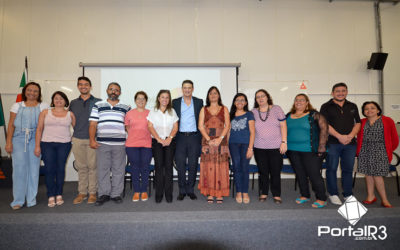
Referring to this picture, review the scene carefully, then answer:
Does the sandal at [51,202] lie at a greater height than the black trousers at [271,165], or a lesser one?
lesser

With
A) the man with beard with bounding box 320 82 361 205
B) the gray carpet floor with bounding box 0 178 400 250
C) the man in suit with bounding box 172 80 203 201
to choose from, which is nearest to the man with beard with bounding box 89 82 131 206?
the man in suit with bounding box 172 80 203 201

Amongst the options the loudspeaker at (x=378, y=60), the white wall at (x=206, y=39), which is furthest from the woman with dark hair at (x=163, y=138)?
the loudspeaker at (x=378, y=60)

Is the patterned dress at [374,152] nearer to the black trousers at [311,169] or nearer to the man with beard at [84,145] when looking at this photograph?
the black trousers at [311,169]

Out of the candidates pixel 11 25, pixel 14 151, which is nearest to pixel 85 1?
pixel 11 25

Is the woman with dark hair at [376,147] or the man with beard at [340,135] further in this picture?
the man with beard at [340,135]

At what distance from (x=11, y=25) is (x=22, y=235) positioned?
5.23m

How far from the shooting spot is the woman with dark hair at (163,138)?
243 centimetres

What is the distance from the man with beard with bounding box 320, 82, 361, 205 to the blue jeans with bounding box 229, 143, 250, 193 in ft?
3.52

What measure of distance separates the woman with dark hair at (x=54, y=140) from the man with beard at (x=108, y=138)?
1.08 feet

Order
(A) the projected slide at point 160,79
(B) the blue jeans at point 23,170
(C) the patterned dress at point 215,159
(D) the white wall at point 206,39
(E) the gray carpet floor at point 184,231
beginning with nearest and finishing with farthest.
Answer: (E) the gray carpet floor at point 184,231 → (B) the blue jeans at point 23,170 → (C) the patterned dress at point 215,159 → (A) the projected slide at point 160,79 → (D) the white wall at point 206,39

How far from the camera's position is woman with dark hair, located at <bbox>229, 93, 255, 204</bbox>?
2432 mm

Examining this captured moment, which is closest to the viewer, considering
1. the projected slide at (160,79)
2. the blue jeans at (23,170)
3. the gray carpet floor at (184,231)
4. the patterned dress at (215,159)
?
the gray carpet floor at (184,231)

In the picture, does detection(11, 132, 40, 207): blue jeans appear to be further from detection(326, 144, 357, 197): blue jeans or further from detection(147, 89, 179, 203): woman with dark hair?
detection(326, 144, 357, 197): blue jeans

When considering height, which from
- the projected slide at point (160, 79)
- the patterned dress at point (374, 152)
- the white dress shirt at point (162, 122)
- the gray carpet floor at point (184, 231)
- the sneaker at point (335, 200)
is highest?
the projected slide at point (160, 79)
